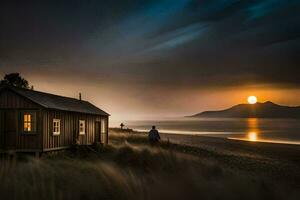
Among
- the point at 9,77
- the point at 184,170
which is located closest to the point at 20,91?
the point at 184,170

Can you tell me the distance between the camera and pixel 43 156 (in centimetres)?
2186

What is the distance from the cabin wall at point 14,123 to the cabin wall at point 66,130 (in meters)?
0.82

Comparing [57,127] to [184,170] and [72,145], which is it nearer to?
[72,145]

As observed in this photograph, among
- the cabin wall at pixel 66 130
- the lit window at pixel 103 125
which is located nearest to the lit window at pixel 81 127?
the cabin wall at pixel 66 130

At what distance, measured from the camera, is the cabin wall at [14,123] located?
72.1 ft

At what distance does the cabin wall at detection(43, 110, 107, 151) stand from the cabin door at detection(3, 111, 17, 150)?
202 cm

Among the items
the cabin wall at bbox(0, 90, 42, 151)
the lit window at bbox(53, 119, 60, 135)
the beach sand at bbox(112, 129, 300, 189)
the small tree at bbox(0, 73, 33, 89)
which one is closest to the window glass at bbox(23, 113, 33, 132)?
the cabin wall at bbox(0, 90, 42, 151)

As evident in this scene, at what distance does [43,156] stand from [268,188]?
16029 millimetres

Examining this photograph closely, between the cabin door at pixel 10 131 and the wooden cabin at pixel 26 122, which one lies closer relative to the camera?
the wooden cabin at pixel 26 122

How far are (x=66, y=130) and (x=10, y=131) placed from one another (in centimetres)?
411

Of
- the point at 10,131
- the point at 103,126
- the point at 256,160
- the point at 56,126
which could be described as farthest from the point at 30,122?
the point at 256,160

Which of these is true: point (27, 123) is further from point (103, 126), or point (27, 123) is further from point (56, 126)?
point (103, 126)

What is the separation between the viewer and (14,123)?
2212 centimetres

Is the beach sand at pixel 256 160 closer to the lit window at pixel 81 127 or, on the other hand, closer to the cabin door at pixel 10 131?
the lit window at pixel 81 127
